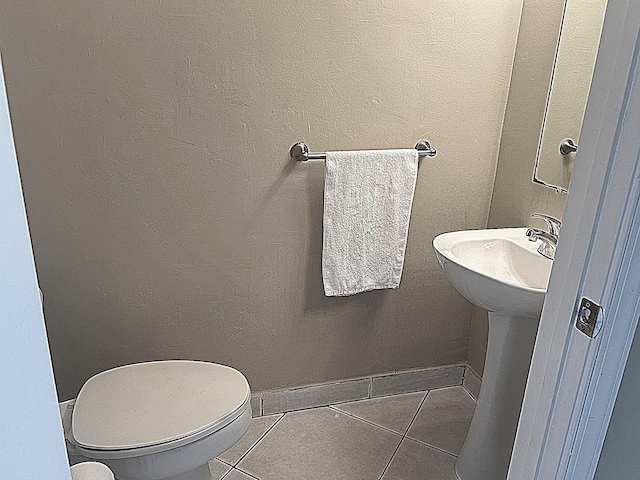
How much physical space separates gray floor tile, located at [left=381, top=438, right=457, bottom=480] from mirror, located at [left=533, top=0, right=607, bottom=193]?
97cm

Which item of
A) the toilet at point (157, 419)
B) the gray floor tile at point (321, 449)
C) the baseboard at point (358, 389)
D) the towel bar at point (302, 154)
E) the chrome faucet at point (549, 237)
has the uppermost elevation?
the towel bar at point (302, 154)

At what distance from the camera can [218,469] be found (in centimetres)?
177

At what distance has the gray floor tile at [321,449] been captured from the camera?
1.76 metres

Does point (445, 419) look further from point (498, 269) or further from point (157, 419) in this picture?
point (157, 419)

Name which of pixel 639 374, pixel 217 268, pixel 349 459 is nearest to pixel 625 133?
pixel 639 374

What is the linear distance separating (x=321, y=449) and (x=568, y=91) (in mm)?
1400

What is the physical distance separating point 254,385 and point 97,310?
62 cm

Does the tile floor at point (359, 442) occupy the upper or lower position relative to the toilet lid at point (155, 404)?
lower

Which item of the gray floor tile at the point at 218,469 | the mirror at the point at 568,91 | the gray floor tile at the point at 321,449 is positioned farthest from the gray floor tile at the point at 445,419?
the mirror at the point at 568,91

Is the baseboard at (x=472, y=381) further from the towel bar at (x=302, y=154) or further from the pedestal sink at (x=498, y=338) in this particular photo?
the towel bar at (x=302, y=154)

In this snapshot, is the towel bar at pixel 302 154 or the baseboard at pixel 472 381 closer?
the towel bar at pixel 302 154

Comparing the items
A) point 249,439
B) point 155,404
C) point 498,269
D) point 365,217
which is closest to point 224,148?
point 365,217

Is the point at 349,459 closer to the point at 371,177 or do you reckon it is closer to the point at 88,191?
the point at 371,177

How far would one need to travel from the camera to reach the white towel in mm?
1721
